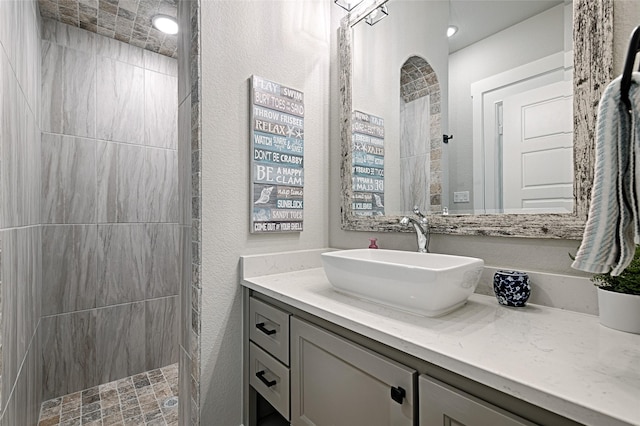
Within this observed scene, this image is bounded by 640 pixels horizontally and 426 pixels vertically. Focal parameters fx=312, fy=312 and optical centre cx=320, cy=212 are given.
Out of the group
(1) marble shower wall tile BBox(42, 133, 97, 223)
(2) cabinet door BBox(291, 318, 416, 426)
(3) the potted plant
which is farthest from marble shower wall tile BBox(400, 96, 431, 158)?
(1) marble shower wall tile BBox(42, 133, 97, 223)

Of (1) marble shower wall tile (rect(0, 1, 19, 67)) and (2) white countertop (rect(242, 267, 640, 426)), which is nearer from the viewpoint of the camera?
(2) white countertop (rect(242, 267, 640, 426))

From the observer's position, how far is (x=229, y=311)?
4.38 ft

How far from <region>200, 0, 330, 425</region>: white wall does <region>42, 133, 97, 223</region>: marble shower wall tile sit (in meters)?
1.31

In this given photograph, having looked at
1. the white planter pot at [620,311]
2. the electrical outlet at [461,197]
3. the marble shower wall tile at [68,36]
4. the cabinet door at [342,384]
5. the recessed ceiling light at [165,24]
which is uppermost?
the recessed ceiling light at [165,24]

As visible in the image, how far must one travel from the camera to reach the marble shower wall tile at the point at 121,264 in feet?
6.89

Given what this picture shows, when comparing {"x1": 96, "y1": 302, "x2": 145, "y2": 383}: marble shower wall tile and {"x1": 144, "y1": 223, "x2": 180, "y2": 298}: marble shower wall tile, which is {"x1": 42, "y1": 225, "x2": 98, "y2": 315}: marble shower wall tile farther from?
{"x1": 144, "y1": 223, "x2": 180, "y2": 298}: marble shower wall tile

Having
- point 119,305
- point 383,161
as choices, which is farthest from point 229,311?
point 119,305

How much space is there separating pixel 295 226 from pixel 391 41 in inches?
39.3

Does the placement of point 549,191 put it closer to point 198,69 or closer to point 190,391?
point 198,69

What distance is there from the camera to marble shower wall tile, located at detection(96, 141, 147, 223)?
210 centimetres

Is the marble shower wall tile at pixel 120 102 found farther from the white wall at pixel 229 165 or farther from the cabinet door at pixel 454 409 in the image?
the cabinet door at pixel 454 409

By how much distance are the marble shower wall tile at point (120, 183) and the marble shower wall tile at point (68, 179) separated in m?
0.04

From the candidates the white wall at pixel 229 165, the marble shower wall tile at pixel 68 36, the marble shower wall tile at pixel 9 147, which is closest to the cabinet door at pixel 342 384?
the white wall at pixel 229 165

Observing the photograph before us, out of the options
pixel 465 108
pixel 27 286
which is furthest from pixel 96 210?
pixel 465 108
